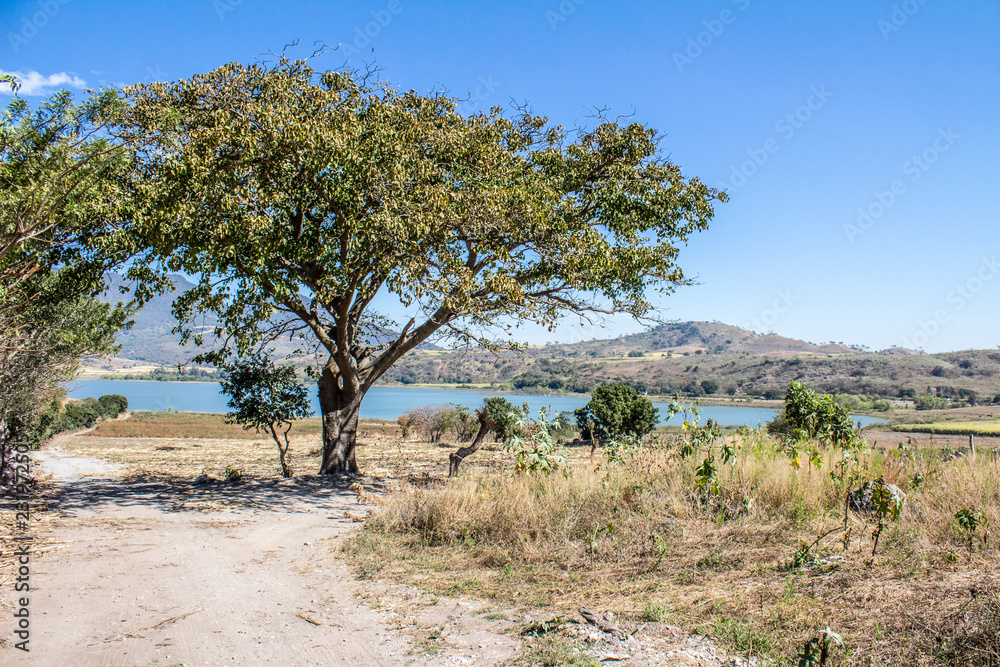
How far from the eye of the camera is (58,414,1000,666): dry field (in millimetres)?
4000

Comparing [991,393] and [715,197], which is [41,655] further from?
[991,393]

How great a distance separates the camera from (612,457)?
30.8 ft

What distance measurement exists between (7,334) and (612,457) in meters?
9.62

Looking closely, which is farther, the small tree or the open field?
the open field

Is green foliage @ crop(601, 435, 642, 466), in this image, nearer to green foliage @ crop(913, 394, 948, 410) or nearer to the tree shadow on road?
the tree shadow on road

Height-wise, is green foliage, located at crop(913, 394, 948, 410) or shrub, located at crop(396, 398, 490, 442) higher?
shrub, located at crop(396, 398, 490, 442)

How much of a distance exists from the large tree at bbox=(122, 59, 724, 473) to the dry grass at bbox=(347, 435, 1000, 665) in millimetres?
4623

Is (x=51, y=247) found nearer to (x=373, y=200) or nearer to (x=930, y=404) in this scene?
(x=373, y=200)

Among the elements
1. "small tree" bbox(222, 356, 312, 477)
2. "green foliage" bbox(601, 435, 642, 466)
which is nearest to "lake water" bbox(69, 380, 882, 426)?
"small tree" bbox(222, 356, 312, 477)

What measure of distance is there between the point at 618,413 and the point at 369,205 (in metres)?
20.6

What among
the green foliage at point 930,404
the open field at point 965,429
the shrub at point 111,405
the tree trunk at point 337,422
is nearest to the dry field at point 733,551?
the tree trunk at point 337,422

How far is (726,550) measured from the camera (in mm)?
5934

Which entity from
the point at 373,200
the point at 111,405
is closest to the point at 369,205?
the point at 373,200

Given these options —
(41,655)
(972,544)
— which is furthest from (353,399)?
(972,544)
